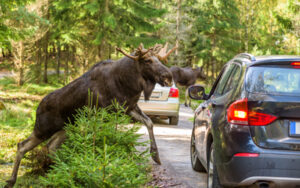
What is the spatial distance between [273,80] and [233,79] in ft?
2.43

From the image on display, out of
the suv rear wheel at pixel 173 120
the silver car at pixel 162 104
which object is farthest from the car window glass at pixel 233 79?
the suv rear wheel at pixel 173 120

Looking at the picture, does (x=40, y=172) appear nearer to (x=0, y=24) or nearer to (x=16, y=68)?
(x=0, y=24)

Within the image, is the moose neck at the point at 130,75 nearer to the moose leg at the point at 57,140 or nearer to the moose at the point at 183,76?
the moose leg at the point at 57,140

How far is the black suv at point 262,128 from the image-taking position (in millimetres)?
4191

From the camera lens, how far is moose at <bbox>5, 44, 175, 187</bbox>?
7.88 m

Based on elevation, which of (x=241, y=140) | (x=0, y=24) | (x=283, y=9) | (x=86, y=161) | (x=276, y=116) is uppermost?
(x=283, y=9)

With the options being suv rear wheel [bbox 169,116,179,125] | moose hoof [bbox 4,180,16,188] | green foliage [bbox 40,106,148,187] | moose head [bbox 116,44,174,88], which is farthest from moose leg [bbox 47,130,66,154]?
suv rear wheel [bbox 169,116,179,125]

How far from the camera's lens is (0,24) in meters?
14.4

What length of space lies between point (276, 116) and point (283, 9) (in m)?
27.1

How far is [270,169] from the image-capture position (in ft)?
13.7

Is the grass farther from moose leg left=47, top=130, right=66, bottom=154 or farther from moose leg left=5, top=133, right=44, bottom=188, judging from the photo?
moose leg left=47, top=130, right=66, bottom=154

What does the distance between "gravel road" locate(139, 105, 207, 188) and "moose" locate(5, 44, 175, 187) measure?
0.52 meters

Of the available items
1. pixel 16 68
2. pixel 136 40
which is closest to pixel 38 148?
pixel 136 40

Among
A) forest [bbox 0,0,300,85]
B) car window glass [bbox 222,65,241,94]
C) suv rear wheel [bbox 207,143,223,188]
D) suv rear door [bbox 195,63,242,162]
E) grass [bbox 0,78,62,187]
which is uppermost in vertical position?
forest [bbox 0,0,300,85]
